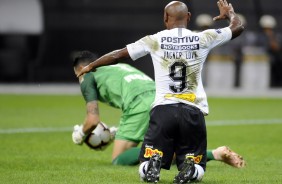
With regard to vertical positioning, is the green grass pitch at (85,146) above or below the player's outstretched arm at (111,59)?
below

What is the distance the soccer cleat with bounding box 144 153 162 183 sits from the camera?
9.43 metres

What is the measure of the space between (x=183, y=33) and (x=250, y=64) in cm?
2103

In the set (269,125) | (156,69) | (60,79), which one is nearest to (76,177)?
(156,69)

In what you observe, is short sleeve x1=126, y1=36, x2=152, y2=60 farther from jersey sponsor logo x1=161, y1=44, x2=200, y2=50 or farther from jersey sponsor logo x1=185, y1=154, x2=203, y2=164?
jersey sponsor logo x1=185, y1=154, x2=203, y2=164

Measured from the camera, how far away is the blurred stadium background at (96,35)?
29688mm

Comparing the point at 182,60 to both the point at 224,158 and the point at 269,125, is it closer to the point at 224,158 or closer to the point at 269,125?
the point at 224,158

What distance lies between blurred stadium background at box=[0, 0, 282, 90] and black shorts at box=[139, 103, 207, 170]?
19.5m

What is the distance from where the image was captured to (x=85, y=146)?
14.6 metres

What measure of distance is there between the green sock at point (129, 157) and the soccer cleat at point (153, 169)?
6.88 feet

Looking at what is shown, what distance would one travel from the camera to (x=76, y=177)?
405 inches

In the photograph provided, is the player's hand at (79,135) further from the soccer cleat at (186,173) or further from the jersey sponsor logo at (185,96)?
the soccer cleat at (186,173)

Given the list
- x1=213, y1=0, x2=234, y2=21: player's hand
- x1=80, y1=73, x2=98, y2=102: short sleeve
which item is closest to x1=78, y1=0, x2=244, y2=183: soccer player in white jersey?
x1=213, y1=0, x2=234, y2=21: player's hand

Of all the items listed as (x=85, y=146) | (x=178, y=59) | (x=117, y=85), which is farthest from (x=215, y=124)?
(x=178, y=59)

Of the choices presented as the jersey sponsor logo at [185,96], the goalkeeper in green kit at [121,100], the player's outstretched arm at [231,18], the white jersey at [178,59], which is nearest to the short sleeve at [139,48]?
the white jersey at [178,59]
